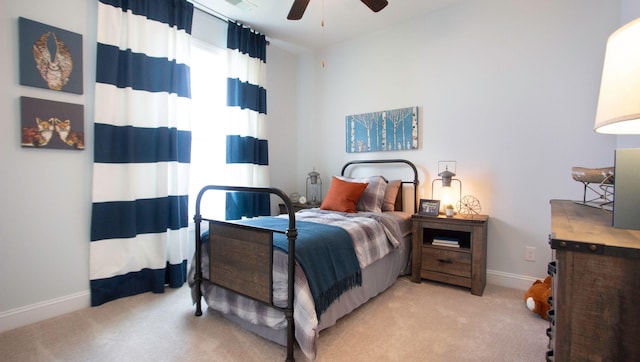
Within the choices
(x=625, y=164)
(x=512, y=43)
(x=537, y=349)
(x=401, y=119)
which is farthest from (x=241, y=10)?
(x=537, y=349)

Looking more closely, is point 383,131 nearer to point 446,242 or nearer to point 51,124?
point 446,242

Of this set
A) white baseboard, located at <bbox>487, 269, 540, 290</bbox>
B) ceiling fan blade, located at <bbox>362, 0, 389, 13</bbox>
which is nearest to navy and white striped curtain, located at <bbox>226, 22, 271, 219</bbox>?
ceiling fan blade, located at <bbox>362, 0, 389, 13</bbox>

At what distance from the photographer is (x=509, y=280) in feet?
9.04

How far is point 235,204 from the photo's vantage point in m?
3.39

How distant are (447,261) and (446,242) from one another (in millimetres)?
174

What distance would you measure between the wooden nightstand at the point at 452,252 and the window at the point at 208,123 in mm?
2230

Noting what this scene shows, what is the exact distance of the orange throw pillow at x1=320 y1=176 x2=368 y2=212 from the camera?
10.0ft

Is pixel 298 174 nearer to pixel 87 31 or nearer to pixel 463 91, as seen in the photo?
pixel 463 91

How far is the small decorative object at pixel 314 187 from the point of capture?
13.0ft

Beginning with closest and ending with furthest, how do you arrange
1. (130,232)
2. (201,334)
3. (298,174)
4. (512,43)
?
1. (201,334)
2. (130,232)
3. (512,43)
4. (298,174)

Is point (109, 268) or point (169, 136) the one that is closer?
point (109, 268)

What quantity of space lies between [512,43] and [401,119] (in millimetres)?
1232

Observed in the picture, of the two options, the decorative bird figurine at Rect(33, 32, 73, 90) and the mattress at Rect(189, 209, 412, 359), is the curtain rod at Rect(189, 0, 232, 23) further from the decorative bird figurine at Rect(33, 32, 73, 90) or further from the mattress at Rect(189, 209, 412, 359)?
the mattress at Rect(189, 209, 412, 359)

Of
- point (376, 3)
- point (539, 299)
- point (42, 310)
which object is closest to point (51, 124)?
point (42, 310)
